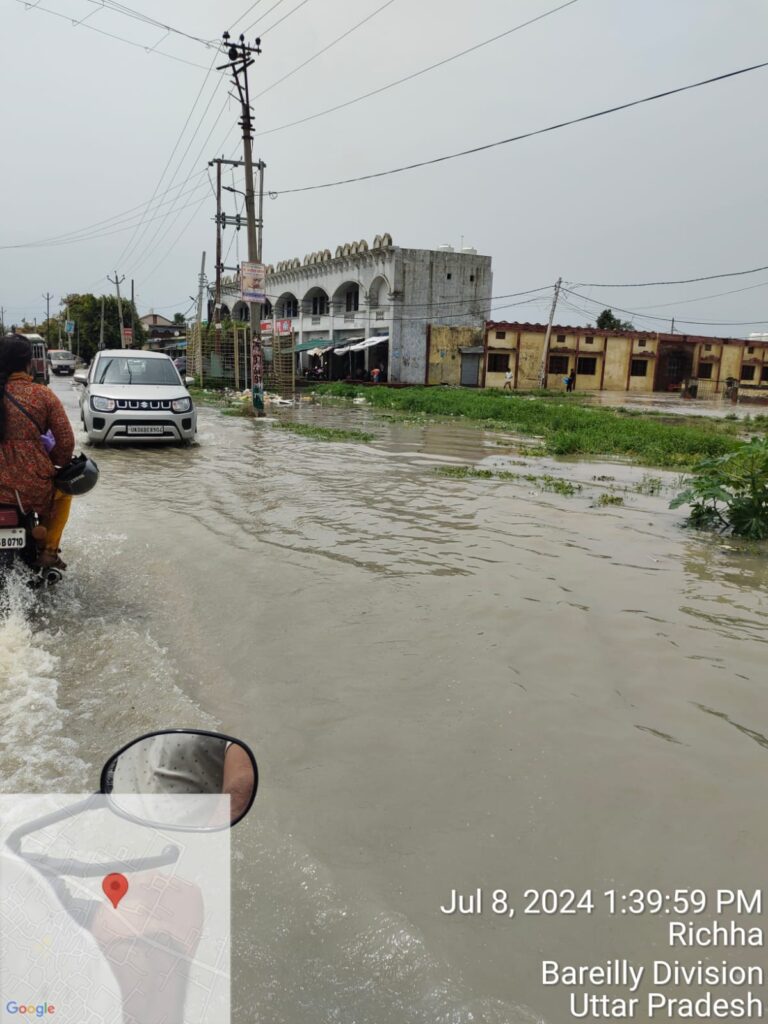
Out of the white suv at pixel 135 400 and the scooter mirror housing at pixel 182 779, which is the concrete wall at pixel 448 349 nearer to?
the white suv at pixel 135 400

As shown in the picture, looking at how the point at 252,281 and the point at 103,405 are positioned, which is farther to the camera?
the point at 252,281

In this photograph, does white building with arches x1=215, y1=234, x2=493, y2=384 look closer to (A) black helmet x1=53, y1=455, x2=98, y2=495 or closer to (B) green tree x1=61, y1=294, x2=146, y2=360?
(B) green tree x1=61, y1=294, x2=146, y2=360

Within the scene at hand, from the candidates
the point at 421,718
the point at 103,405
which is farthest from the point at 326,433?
the point at 421,718

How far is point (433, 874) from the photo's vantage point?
94.1 inches

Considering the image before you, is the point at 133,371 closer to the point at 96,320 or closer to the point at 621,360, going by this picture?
the point at 621,360

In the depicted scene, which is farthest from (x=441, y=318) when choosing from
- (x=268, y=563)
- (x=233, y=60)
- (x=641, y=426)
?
(x=268, y=563)

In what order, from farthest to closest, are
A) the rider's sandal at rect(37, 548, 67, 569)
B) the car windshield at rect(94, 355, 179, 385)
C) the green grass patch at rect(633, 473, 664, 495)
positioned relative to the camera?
the car windshield at rect(94, 355, 179, 385) < the green grass patch at rect(633, 473, 664, 495) < the rider's sandal at rect(37, 548, 67, 569)

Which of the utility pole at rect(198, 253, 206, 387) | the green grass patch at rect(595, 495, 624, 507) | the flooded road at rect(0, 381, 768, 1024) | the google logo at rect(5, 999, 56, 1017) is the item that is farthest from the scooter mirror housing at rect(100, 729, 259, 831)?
the utility pole at rect(198, 253, 206, 387)

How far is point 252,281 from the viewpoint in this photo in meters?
20.3

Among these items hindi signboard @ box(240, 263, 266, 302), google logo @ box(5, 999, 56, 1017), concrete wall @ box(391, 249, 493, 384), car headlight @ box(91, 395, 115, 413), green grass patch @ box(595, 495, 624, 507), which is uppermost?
concrete wall @ box(391, 249, 493, 384)

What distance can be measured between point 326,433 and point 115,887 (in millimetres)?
15022

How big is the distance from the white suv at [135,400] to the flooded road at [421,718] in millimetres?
5077

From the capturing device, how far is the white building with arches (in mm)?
39938

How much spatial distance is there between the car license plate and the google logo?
12.0 ft
